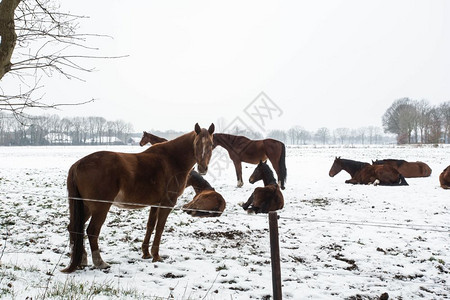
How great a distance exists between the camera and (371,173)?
1321 centimetres

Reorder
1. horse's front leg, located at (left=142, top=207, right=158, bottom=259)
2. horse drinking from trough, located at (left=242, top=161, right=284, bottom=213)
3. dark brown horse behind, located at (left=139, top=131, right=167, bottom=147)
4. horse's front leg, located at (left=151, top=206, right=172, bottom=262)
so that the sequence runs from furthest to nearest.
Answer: dark brown horse behind, located at (left=139, top=131, right=167, bottom=147) < horse drinking from trough, located at (left=242, top=161, right=284, bottom=213) < horse's front leg, located at (left=142, top=207, right=158, bottom=259) < horse's front leg, located at (left=151, top=206, right=172, bottom=262)

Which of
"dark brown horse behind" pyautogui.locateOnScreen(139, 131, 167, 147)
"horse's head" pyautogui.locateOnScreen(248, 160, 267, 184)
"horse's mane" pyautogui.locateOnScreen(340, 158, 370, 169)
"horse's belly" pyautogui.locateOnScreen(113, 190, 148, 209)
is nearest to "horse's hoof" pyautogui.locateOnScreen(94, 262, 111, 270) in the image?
"horse's belly" pyautogui.locateOnScreen(113, 190, 148, 209)

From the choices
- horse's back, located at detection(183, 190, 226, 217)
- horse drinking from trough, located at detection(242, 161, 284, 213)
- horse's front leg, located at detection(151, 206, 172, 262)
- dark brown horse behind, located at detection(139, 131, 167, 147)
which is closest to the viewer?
horse's front leg, located at detection(151, 206, 172, 262)

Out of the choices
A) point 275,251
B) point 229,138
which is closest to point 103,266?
point 275,251

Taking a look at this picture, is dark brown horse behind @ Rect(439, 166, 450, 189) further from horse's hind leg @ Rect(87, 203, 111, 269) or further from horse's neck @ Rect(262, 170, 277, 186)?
horse's hind leg @ Rect(87, 203, 111, 269)

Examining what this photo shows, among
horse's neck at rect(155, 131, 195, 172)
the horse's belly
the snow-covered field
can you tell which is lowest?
the snow-covered field

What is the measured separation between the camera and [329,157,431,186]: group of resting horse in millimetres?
12602

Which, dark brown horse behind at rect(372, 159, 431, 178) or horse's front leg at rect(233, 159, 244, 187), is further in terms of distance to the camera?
dark brown horse behind at rect(372, 159, 431, 178)

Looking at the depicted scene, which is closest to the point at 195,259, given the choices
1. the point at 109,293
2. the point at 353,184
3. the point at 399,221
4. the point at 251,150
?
the point at 109,293

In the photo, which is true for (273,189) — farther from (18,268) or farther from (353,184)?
(353,184)

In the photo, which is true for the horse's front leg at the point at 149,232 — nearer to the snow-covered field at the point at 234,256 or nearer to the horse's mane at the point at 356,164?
the snow-covered field at the point at 234,256

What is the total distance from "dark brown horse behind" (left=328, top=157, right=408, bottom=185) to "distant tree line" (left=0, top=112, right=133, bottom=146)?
8331cm

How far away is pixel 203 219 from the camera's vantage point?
7352 mm

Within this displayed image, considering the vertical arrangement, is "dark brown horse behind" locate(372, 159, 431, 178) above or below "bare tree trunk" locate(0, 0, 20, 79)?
below
